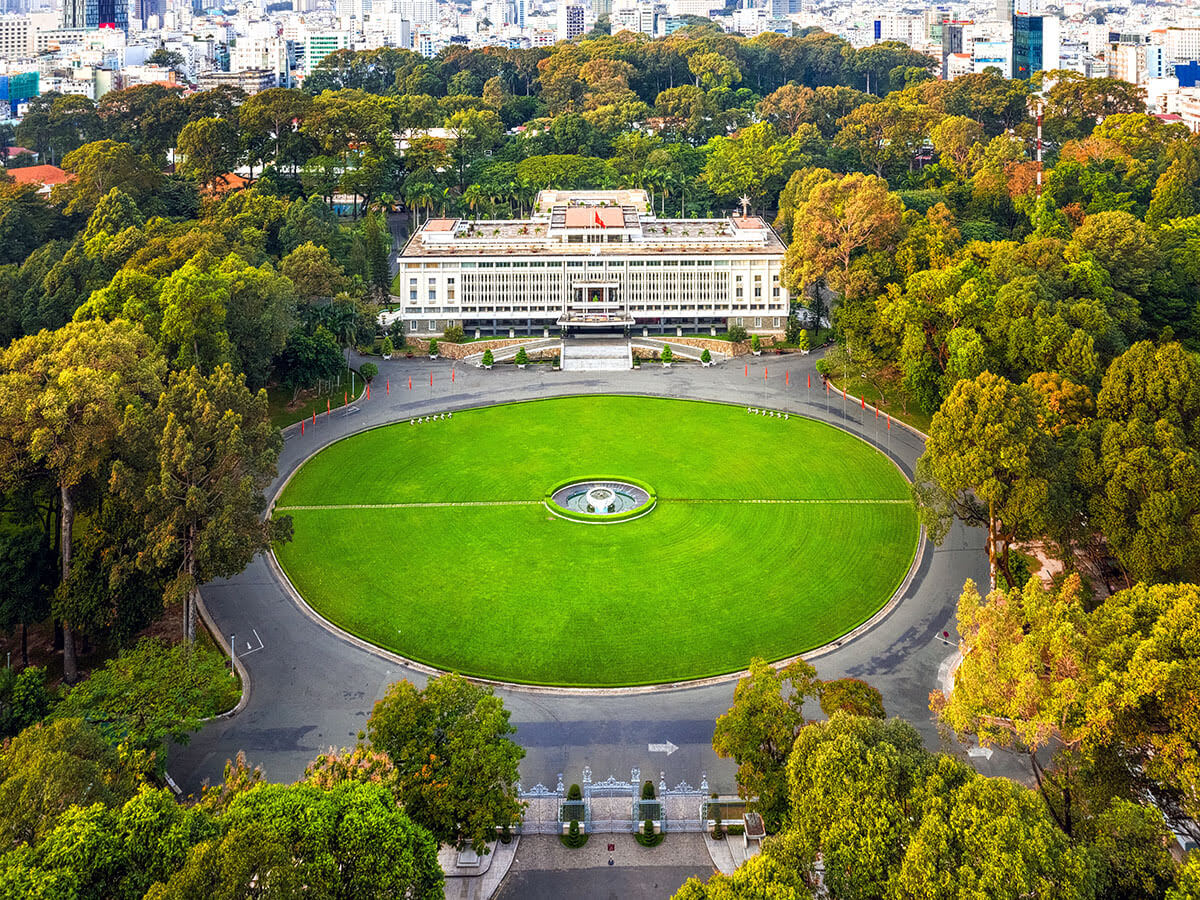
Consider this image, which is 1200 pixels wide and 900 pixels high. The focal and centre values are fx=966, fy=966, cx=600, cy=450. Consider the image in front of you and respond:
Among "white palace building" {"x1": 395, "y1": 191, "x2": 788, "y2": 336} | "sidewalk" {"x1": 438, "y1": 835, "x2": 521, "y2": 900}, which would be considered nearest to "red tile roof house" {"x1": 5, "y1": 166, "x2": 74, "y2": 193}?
"white palace building" {"x1": 395, "y1": 191, "x2": 788, "y2": 336}

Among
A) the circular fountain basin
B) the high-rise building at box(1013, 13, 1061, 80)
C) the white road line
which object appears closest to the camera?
the circular fountain basin

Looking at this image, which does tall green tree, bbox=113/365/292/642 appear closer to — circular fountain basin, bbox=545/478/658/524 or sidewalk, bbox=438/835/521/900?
sidewalk, bbox=438/835/521/900

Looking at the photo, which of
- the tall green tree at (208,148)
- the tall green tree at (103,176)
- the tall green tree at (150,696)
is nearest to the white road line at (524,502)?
the tall green tree at (150,696)

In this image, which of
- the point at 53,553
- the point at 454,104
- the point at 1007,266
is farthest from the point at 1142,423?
the point at 454,104

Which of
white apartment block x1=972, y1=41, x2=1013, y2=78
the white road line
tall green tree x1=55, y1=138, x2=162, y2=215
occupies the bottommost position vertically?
the white road line

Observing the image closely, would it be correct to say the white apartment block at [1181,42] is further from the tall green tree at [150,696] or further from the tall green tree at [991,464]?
the tall green tree at [150,696]

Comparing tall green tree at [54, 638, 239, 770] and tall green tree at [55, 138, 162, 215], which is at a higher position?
tall green tree at [55, 138, 162, 215]
